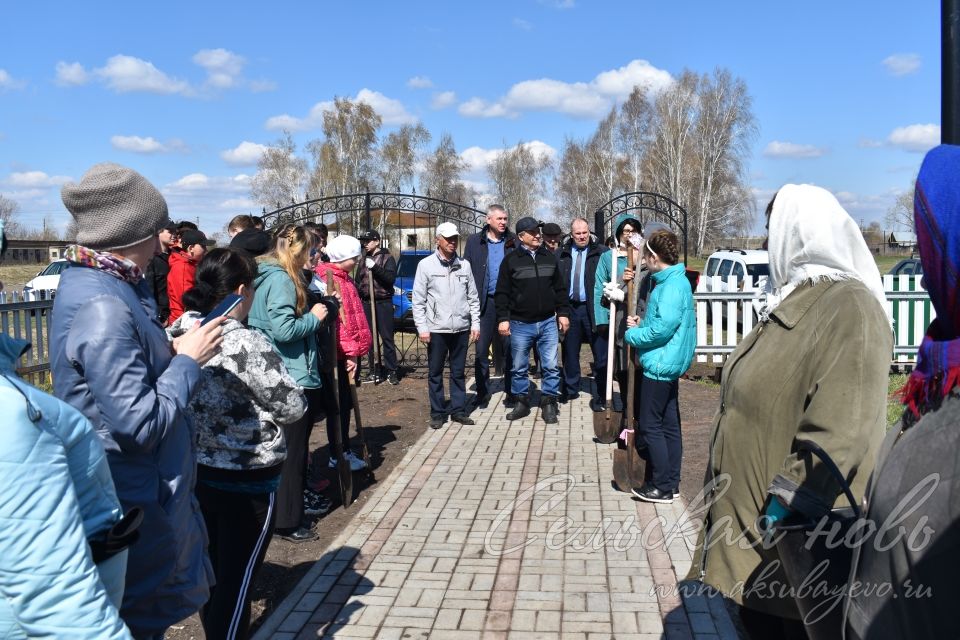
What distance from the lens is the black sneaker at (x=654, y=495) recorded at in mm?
5699

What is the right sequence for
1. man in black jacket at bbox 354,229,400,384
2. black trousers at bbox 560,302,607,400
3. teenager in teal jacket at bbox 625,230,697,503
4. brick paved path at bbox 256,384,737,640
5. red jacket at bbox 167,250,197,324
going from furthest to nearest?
man in black jacket at bbox 354,229,400,384 < black trousers at bbox 560,302,607,400 < red jacket at bbox 167,250,197,324 < teenager in teal jacket at bbox 625,230,697,503 < brick paved path at bbox 256,384,737,640

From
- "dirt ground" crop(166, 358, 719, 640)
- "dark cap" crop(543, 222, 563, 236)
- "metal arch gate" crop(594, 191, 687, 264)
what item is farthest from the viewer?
"metal arch gate" crop(594, 191, 687, 264)

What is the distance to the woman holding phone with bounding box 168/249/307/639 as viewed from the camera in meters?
3.25

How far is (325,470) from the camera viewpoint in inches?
266

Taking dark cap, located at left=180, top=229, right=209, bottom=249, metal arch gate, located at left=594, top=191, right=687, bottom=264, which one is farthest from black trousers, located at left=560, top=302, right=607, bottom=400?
dark cap, located at left=180, top=229, right=209, bottom=249

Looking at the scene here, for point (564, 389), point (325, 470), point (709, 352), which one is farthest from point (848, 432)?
point (709, 352)

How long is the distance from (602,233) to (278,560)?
7.68 m

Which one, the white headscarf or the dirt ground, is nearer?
the white headscarf

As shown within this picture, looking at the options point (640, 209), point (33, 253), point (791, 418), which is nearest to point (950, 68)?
point (791, 418)

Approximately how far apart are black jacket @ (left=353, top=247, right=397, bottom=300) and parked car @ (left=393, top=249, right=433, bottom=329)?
2.84 meters

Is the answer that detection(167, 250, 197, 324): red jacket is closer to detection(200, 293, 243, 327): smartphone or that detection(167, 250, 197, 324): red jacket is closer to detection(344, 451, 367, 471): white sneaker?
detection(344, 451, 367, 471): white sneaker

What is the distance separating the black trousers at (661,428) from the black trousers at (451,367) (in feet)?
10.2

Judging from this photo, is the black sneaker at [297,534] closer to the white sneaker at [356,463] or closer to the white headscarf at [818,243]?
the white sneaker at [356,463]

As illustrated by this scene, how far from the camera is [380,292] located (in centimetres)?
1098
